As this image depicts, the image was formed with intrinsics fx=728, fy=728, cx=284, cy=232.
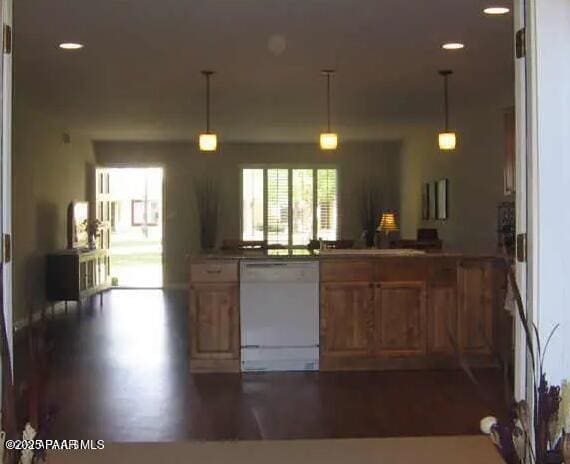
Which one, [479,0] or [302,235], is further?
[302,235]

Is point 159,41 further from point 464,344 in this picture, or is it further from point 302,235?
point 302,235

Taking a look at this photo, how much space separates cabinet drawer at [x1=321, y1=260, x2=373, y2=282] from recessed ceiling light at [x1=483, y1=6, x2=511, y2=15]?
2053mm

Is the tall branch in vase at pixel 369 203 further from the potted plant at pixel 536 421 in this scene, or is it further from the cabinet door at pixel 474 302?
the potted plant at pixel 536 421

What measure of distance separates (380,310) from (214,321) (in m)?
1.29

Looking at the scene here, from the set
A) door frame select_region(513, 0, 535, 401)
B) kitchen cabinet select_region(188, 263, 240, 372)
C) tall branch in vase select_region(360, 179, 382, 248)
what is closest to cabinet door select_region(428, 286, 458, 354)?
kitchen cabinet select_region(188, 263, 240, 372)

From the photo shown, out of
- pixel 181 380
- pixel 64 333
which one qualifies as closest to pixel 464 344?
pixel 181 380

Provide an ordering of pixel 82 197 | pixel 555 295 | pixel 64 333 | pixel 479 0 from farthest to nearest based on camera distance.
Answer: pixel 82 197, pixel 64 333, pixel 479 0, pixel 555 295

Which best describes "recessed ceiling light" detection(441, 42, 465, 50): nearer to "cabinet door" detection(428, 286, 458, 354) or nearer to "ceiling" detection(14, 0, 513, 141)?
"ceiling" detection(14, 0, 513, 141)

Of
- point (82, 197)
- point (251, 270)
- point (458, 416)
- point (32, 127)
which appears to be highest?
point (32, 127)

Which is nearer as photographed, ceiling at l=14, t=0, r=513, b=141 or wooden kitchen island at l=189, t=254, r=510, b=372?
ceiling at l=14, t=0, r=513, b=141

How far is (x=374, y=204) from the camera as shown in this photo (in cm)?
1264

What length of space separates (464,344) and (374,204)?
704 cm

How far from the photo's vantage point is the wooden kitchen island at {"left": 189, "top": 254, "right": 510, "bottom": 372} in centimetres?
561

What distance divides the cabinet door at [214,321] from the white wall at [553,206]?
3.33 meters
